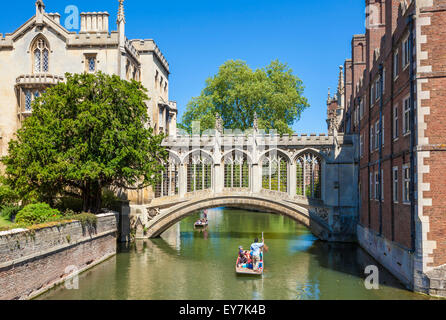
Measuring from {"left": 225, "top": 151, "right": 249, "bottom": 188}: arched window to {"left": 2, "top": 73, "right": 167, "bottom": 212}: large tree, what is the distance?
865cm

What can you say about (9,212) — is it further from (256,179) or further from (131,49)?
(256,179)

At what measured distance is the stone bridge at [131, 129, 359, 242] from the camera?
2766 centimetres

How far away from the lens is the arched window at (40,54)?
1152 inches

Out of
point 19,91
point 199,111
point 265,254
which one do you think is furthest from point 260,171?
point 19,91

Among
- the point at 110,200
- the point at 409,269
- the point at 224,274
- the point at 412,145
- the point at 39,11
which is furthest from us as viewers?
the point at 39,11

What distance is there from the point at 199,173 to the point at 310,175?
8.45 m

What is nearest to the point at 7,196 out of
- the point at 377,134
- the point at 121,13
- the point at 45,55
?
the point at 45,55

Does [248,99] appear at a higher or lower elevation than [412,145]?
higher

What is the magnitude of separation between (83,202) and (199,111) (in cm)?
2162

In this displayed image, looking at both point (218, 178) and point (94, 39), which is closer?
point (94, 39)

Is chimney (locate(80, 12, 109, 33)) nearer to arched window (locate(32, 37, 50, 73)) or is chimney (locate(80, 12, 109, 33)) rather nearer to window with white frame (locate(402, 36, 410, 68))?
arched window (locate(32, 37, 50, 73))

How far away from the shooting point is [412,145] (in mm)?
14250
